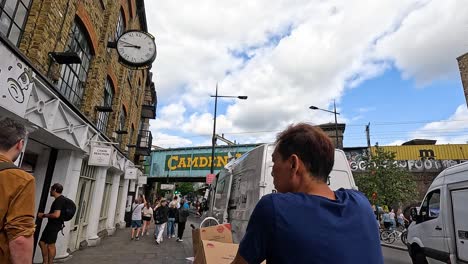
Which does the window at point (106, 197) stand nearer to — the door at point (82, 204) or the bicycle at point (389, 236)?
the door at point (82, 204)

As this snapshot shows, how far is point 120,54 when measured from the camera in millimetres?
9695

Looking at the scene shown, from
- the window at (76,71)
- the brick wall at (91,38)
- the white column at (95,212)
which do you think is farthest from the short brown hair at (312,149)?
the white column at (95,212)

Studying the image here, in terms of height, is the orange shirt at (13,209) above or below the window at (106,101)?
below

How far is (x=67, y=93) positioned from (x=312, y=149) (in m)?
8.96

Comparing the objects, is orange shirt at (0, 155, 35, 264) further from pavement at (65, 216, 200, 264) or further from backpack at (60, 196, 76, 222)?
pavement at (65, 216, 200, 264)

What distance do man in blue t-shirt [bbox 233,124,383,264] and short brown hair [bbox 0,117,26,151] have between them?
7.24ft

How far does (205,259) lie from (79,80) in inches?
359

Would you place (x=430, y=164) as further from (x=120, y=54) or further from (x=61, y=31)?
(x=61, y=31)

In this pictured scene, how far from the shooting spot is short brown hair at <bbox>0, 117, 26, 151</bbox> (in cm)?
238

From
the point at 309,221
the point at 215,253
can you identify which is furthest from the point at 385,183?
the point at 309,221

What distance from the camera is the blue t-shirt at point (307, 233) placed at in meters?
1.25

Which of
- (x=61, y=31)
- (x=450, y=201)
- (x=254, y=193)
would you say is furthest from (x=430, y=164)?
(x=61, y=31)

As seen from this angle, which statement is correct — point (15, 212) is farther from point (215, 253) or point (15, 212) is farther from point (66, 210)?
point (66, 210)

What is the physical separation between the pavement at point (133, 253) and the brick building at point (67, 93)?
20.5 inches
